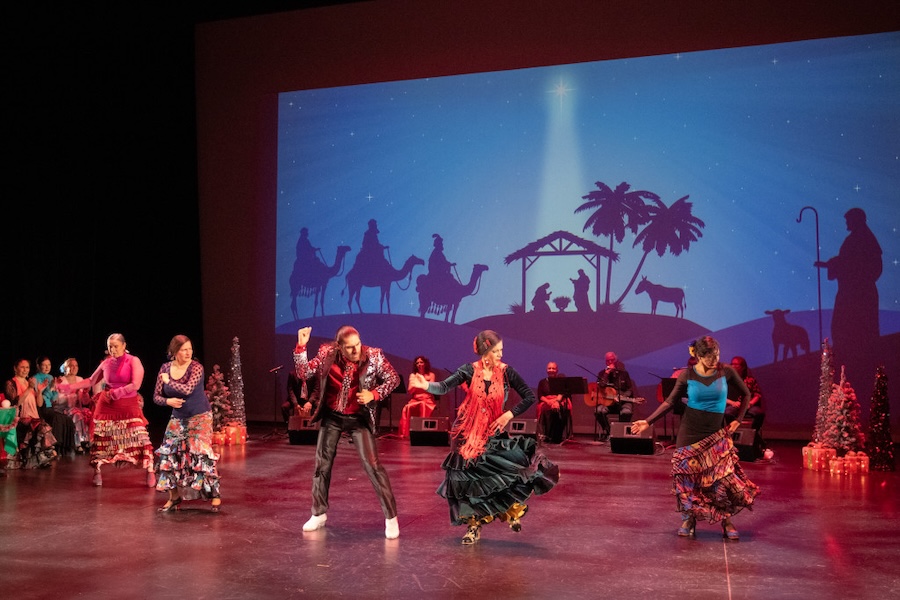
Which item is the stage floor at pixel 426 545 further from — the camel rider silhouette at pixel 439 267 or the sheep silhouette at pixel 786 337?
the camel rider silhouette at pixel 439 267

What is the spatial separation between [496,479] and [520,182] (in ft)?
27.2

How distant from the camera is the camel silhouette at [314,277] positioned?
14383 mm

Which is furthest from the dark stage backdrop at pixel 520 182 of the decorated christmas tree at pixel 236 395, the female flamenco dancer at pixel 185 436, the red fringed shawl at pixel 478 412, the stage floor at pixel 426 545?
the red fringed shawl at pixel 478 412

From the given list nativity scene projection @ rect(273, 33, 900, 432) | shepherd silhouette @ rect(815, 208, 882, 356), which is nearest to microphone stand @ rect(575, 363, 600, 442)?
nativity scene projection @ rect(273, 33, 900, 432)

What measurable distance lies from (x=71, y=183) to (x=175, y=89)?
320 centimetres

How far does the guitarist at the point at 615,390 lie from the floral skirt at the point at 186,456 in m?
6.23

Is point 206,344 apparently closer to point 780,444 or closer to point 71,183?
point 71,183

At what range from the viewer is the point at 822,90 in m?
12.4

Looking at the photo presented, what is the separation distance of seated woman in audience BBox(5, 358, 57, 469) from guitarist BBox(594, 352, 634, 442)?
676cm

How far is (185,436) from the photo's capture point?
7156 mm

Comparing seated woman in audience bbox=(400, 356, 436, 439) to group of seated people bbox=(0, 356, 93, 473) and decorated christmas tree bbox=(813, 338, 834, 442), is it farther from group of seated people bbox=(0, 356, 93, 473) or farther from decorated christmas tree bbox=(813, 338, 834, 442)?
decorated christmas tree bbox=(813, 338, 834, 442)

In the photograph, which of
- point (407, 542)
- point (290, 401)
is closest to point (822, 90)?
point (290, 401)

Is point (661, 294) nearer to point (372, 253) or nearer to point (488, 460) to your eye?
point (372, 253)

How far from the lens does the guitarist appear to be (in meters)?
12.2
